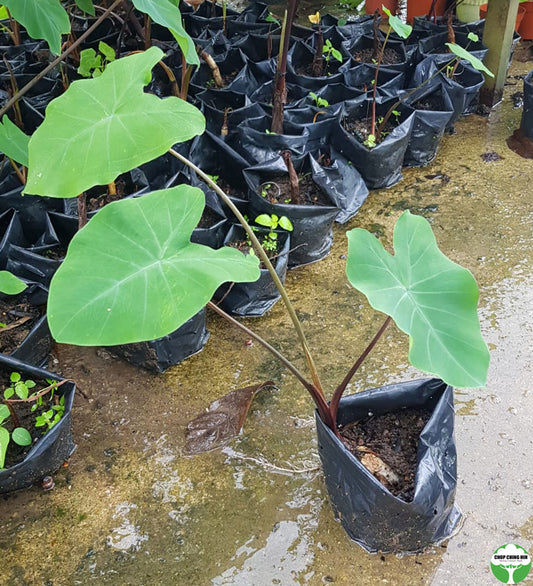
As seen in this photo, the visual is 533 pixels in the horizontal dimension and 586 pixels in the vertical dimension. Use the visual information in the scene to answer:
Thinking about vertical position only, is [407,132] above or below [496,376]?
above

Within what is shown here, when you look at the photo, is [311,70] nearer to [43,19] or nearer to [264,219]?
[264,219]

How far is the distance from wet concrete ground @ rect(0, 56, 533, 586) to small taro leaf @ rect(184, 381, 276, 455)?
29mm

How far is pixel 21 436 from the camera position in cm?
148

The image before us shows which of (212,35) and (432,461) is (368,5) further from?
(432,461)

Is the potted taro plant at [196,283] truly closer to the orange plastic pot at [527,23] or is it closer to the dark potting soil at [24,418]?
the dark potting soil at [24,418]

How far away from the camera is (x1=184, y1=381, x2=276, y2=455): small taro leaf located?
67.1 inches

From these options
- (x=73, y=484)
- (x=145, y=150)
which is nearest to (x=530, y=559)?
(x=73, y=484)

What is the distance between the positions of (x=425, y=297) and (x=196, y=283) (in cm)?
49

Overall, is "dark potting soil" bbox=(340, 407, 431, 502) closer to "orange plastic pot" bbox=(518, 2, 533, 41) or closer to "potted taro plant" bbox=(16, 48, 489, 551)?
"potted taro plant" bbox=(16, 48, 489, 551)

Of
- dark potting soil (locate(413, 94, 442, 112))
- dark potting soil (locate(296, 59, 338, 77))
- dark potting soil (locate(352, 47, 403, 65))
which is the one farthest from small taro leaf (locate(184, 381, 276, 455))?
dark potting soil (locate(352, 47, 403, 65))

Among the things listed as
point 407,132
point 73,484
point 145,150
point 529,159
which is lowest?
point 73,484

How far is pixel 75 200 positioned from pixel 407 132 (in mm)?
1429

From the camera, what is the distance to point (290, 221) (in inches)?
84.7

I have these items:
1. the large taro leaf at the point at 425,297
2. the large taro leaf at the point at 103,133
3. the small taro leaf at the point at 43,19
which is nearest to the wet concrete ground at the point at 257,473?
the large taro leaf at the point at 425,297
